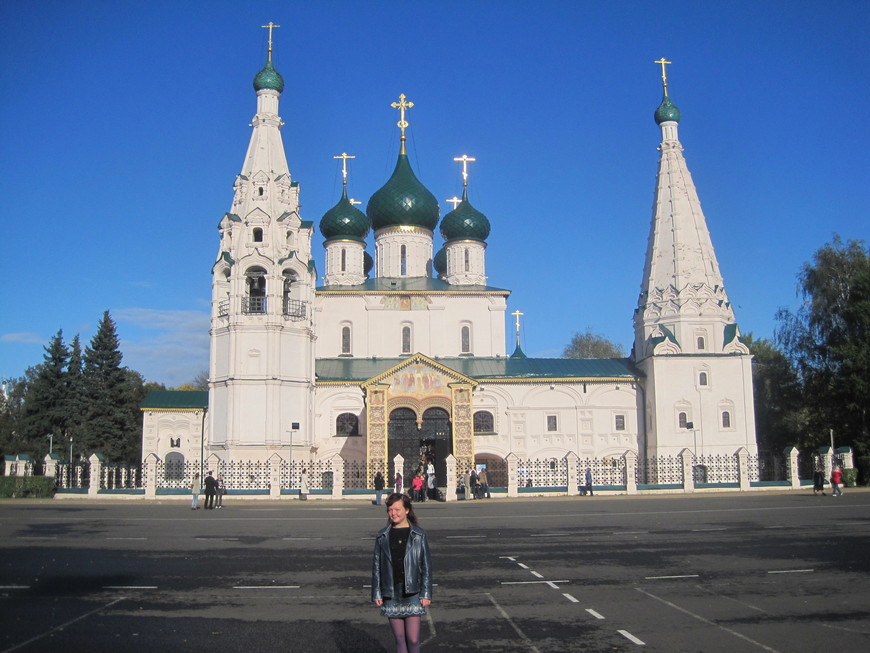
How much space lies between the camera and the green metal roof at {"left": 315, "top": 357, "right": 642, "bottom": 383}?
3875 centimetres

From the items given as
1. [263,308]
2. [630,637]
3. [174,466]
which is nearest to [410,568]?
[630,637]

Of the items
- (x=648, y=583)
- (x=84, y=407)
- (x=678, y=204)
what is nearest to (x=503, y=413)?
(x=678, y=204)

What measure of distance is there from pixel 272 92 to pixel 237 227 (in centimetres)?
664

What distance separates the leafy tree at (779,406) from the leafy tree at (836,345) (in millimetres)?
1461

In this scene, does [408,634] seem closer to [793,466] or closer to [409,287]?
[793,466]

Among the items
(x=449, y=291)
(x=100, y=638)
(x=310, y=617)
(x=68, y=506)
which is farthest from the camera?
(x=449, y=291)

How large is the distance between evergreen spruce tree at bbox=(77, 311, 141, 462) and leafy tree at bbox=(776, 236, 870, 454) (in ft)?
117

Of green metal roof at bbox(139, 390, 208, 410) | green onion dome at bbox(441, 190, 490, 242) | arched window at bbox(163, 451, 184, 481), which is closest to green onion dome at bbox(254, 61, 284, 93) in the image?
green onion dome at bbox(441, 190, 490, 242)

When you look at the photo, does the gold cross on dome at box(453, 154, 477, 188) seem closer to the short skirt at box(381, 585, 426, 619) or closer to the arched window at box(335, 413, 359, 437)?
the arched window at box(335, 413, 359, 437)

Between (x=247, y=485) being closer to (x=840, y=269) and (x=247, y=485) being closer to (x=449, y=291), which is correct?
(x=449, y=291)

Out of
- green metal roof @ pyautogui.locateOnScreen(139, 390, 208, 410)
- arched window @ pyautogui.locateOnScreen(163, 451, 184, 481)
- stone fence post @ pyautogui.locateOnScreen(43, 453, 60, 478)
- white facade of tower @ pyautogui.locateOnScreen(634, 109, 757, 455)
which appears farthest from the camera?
green metal roof @ pyautogui.locateOnScreen(139, 390, 208, 410)

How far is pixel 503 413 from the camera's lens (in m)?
38.7

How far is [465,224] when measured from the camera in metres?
43.1

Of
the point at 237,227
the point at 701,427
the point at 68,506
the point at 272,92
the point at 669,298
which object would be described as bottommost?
the point at 68,506
